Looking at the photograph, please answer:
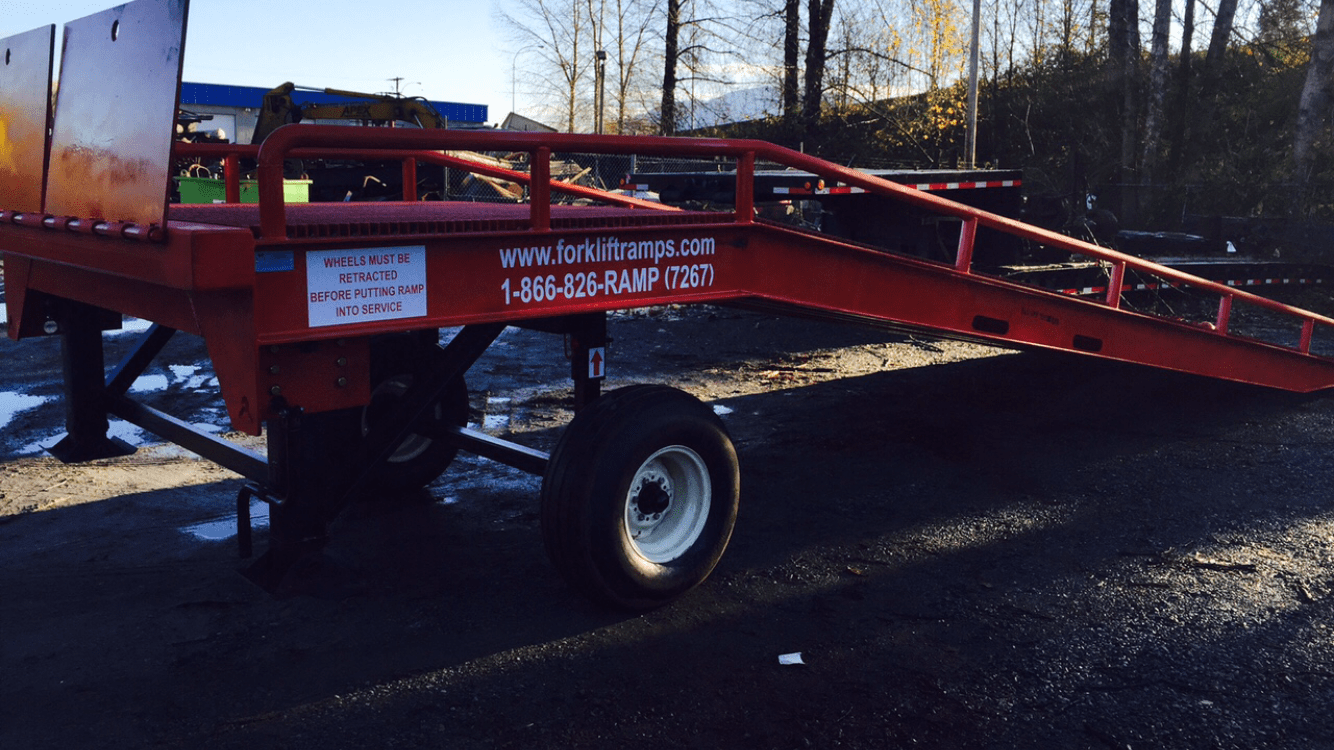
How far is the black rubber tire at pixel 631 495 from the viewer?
3631mm

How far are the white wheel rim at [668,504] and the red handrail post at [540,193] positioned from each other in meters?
0.92

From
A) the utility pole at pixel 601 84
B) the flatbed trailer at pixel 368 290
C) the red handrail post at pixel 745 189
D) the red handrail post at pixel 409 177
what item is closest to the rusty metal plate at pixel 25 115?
the flatbed trailer at pixel 368 290

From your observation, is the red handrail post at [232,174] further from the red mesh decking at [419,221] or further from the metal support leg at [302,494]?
the metal support leg at [302,494]

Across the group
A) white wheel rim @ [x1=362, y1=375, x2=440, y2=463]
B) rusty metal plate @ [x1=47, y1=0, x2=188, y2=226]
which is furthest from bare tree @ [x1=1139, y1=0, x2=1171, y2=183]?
rusty metal plate @ [x1=47, y1=0, x2=188, y2=226]

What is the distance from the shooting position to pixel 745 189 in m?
4.05

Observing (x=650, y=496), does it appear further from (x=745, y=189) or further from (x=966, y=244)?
(x=966, y=244)

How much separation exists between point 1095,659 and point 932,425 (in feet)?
11.2

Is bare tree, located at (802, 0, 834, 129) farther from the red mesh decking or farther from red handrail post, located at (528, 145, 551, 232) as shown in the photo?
red handrail post, located at (528, 145, 551, 232)

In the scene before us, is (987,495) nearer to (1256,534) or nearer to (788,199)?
(1256,534)

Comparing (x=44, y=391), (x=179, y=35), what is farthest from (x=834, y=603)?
(x=44, y=391)

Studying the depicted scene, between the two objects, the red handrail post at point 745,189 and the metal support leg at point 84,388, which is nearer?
the red handrail post at point 745,189

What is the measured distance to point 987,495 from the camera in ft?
17.9

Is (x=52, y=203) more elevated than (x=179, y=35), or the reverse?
(x=179, y=35)

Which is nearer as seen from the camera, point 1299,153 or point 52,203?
point 52,203
